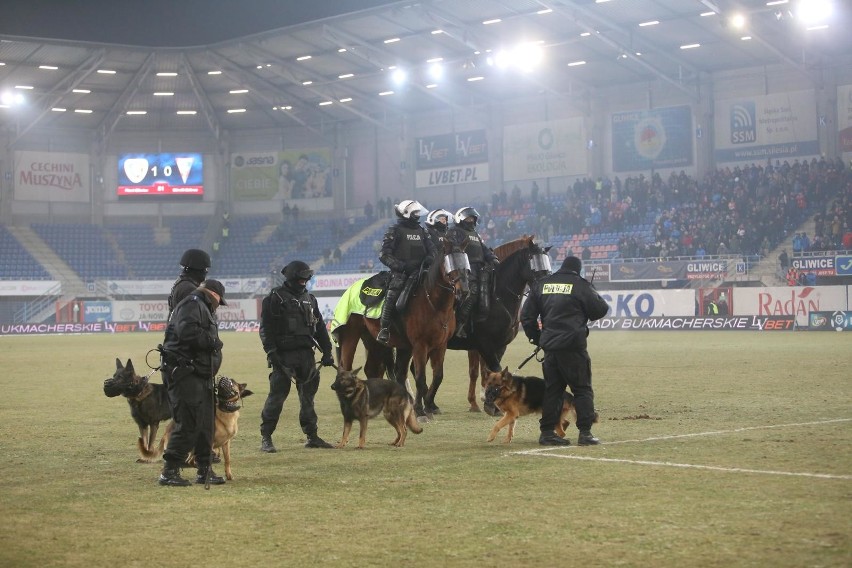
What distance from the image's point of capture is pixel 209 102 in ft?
206

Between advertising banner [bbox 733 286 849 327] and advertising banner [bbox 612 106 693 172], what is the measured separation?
12.6 metres

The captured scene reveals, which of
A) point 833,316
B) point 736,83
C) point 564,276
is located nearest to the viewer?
point 564,276

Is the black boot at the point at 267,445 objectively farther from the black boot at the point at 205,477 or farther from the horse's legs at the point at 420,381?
the horse's legs at the point at 420,381

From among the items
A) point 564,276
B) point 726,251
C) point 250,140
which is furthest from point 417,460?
point 250,140

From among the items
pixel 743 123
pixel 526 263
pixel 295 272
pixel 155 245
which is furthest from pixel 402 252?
pixel 155 245

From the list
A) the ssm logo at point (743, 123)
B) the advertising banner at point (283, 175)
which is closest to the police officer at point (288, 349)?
the ssm logo at point (743, 123)

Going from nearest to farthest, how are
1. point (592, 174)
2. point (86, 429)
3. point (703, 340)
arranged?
1. point (86, 429)
2. point (703, 340)
3. point (592, 174)

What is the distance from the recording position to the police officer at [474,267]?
46.3 feet

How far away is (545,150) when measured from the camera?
55344 mm

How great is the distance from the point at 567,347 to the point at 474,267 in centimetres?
388

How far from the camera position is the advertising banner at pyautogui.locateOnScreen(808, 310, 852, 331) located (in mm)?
36969

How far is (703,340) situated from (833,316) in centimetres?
733

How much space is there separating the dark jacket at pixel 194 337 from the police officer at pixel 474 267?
554 centimetres

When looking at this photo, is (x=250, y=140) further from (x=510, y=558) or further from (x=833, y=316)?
(x=510, y=558)
